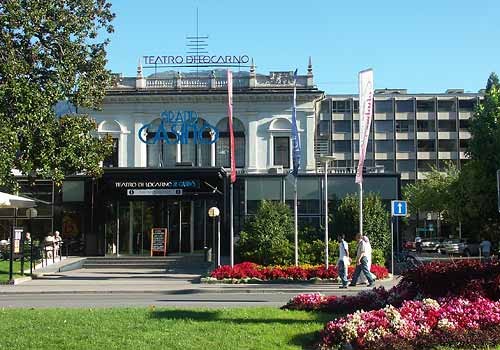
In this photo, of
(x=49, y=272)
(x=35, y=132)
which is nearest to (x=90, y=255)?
(x=49, y=272)

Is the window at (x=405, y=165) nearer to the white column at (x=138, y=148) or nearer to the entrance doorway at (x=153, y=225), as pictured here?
the white column at (x=138, y=148)

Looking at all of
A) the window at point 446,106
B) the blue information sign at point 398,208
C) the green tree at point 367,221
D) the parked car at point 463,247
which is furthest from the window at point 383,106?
the blue information sign at point 398,208

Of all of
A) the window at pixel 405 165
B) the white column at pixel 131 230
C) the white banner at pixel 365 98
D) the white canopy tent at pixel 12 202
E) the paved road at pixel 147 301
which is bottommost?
the paved road at pixel 147 301

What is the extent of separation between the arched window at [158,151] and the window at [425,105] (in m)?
71.0

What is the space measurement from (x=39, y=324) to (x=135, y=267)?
23876 mm

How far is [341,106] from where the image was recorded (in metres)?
113

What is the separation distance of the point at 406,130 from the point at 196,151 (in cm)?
6890

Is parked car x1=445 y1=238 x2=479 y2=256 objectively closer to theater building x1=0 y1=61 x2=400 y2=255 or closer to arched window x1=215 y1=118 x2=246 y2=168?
theater building x1=0 y1=61 x2=400 y2=255

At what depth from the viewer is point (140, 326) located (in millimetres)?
10867

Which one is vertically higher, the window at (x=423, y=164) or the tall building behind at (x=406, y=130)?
the tall building behind at (x=406, y=130)

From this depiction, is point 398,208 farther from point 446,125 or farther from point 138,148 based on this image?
point 446,125

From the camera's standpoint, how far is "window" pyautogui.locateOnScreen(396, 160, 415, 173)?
108812 millimetres

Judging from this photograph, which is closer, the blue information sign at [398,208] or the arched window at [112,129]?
the blue information sign at [398,208]

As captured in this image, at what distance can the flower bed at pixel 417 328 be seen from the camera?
30.5 ft
